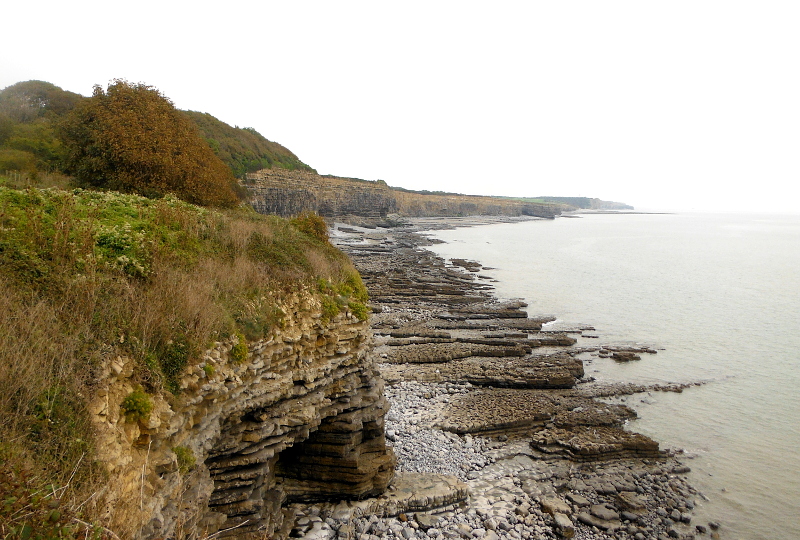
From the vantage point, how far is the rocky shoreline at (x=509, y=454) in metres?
11.2

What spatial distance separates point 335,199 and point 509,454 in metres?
86.8

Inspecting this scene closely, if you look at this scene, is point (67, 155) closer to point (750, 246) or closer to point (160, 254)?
point (160, 254)

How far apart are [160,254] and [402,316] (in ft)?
73.1

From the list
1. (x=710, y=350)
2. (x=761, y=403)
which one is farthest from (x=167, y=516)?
(x=710, y=350)

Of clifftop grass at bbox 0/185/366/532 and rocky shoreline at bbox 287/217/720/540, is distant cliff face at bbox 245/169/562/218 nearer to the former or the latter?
rocky shoreline at bbox 287/217/720/540

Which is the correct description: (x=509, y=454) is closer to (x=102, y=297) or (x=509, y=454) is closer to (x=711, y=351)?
(x=102, y=297)

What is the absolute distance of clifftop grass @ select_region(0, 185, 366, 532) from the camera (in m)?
5.12

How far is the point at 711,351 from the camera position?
90.8ft

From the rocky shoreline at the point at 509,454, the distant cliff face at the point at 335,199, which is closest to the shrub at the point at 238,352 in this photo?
the rocky shoreline at the point at 509,454

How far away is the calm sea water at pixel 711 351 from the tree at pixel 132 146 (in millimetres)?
19004

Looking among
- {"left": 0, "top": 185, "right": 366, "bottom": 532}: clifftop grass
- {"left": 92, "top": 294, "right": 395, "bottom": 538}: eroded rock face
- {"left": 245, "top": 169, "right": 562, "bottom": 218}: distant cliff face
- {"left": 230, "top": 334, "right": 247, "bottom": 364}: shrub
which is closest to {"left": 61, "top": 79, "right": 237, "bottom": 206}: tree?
{"left": 0, "top": 185, "right": 366, "bottom": 532}: clifftop grass

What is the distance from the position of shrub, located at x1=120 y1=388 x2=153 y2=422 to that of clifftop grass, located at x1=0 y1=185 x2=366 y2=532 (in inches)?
12.8

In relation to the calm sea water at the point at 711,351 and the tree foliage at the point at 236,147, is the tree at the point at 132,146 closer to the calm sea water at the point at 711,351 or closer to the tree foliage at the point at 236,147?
the calm sea water at the point at 711,351

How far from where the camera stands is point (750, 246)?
317ft
